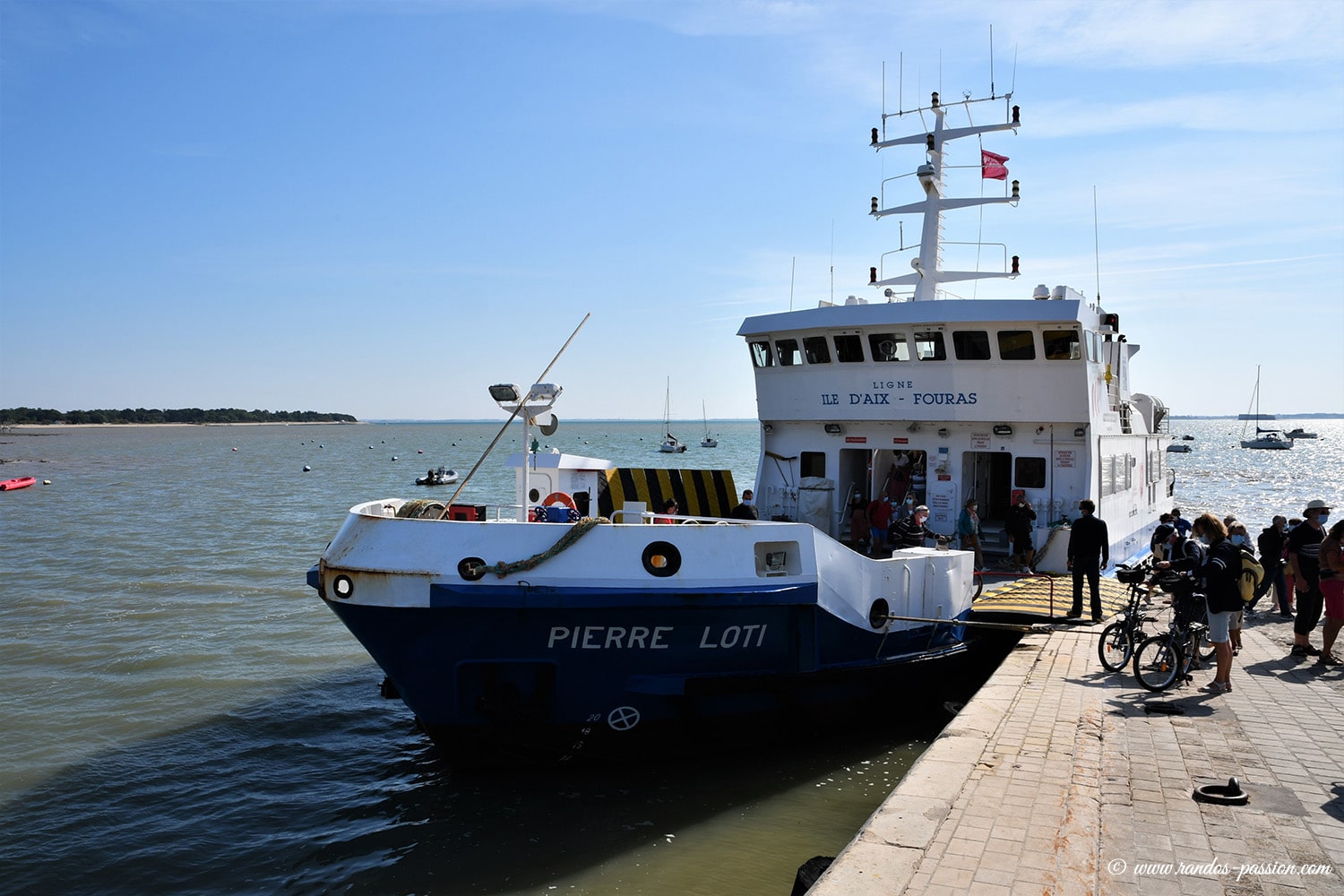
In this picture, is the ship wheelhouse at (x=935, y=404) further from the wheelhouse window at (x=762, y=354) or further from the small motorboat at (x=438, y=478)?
the small motorboat at (x=438, y=478)

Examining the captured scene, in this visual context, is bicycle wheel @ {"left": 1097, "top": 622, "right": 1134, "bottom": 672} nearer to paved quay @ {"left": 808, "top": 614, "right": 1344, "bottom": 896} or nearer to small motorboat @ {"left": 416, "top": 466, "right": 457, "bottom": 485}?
paved quay @ {"left": 808, "top": 614, "right": 1344, "bottom": 896}

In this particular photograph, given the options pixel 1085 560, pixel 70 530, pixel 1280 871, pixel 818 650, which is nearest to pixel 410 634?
pixel 818 650

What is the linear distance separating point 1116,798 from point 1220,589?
3256 millimetres

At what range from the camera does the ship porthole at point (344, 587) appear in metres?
8.62

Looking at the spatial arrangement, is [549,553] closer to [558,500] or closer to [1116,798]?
[558,500]

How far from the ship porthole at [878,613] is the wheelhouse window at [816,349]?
5.16 m

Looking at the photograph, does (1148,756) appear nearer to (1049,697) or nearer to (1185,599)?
(1049,697)

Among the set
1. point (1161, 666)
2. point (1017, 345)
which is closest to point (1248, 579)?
point (1161, 666)

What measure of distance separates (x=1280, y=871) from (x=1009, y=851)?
133 centimetres

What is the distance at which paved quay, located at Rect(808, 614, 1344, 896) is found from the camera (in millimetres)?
4973

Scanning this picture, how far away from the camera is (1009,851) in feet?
17.2

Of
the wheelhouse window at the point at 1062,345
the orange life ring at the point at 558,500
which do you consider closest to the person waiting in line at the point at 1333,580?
the wheelhouse window at the point at 1062,345

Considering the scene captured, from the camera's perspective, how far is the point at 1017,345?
13.5m

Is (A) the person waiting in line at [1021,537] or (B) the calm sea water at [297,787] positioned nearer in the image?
(B) the calm sea water at [297,787]
